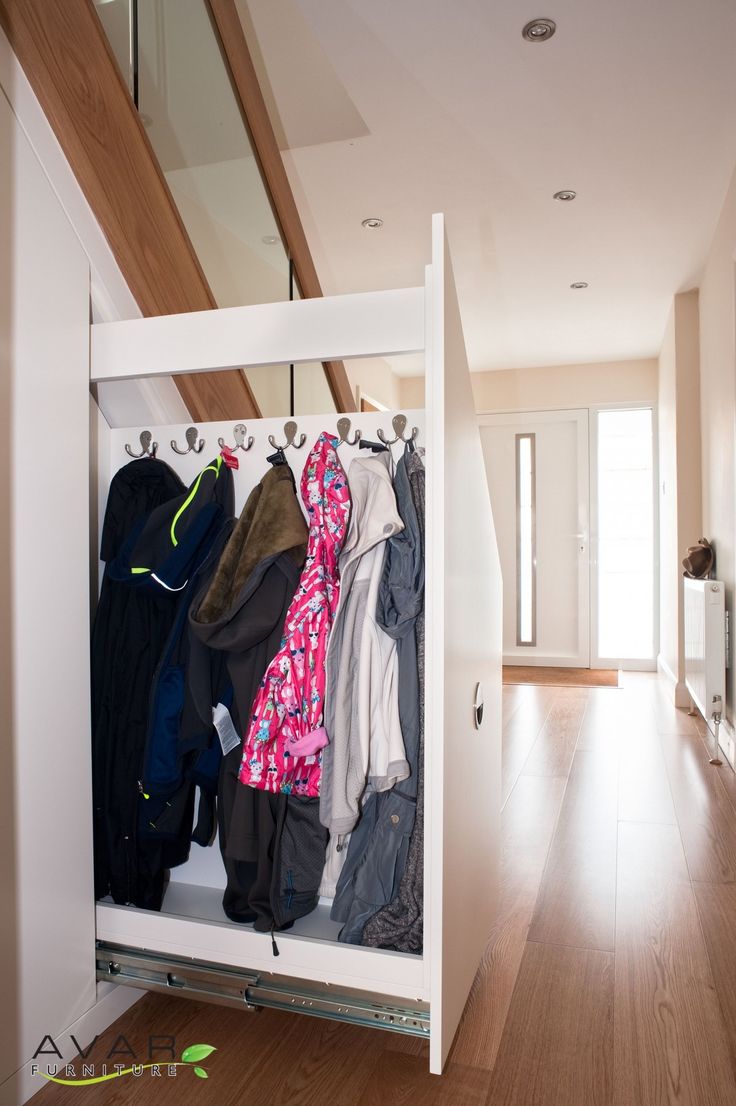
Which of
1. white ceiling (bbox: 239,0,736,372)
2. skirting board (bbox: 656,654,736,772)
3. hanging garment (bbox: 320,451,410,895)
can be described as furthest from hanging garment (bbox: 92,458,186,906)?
skirting board (bbox: 656,654,736,772)

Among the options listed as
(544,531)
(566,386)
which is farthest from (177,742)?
(566,386)

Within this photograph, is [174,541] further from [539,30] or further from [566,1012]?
[539,30]

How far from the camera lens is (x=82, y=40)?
1384mm

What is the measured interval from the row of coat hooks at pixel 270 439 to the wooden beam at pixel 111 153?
203 millimetres

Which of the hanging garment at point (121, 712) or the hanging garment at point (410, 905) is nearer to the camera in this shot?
the hanging garment at point (410, 905)

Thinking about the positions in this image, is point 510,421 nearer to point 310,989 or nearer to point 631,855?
point 631,855

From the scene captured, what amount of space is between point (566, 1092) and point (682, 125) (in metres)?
3.27

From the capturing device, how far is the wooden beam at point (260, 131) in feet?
6.76

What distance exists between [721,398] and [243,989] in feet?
11.5

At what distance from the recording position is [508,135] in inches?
123

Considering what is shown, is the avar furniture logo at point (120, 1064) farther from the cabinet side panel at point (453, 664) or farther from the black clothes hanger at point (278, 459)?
the black clothes hanger at point (278, 459)

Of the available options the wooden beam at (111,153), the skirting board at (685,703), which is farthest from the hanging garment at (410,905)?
the skirting board at (685,703)

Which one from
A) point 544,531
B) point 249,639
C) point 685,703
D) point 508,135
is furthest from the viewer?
point 544,531

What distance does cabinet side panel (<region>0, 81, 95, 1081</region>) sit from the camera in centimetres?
131
